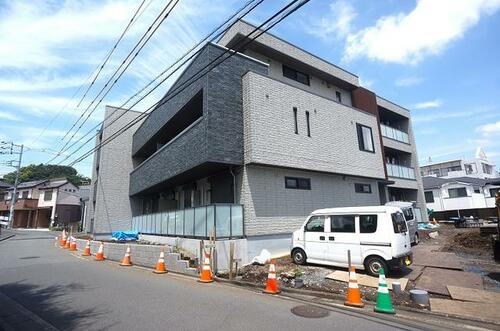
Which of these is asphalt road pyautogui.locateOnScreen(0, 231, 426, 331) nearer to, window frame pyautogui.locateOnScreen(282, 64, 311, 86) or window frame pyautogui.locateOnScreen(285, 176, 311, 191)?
window frame pyautogui.locateOnScreen(285, 176, 311, 191)

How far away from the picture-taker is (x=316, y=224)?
1044cm

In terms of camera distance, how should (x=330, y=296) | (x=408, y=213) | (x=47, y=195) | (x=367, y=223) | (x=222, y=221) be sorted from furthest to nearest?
(x=47, y=195) → (x=408, y=213) → (x=222, y=221) → (x=367, y=223) → (x=330, y=296)

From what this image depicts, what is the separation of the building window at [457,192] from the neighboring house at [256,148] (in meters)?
16.1

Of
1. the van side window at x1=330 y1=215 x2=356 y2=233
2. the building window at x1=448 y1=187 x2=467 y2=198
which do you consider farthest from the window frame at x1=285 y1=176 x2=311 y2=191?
the building window at x1=448 y1=187 x2=467 y2=198

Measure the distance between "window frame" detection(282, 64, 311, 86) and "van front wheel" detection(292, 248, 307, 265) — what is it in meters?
11.3

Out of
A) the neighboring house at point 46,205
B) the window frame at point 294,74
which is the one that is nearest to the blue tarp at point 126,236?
the window frame at point 294,74

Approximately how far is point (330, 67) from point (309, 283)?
1585 cm

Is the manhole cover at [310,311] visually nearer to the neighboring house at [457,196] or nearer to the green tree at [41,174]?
the neighboring house at [457,196]

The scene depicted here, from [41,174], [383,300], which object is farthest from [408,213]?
[41,174]

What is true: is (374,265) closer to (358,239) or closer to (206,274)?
(358,239)

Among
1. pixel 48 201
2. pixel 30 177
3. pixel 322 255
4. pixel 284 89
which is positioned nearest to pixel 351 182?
pixel 284 89

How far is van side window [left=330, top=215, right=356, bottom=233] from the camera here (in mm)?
9609

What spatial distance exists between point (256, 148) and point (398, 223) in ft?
18.6

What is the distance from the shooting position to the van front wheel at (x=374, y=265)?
877 cm
